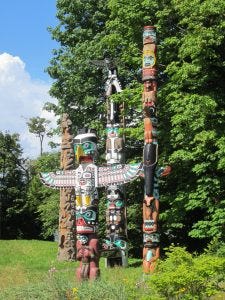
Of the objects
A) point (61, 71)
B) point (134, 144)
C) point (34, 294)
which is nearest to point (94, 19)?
point (61, 71)

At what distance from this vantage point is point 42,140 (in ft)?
158

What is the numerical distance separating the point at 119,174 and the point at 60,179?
163 cm

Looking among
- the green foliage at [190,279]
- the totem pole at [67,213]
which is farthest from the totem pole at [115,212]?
the green foliage at [190,279]

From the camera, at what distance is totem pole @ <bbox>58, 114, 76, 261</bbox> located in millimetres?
17922

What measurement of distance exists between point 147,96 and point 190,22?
4232 millimetres

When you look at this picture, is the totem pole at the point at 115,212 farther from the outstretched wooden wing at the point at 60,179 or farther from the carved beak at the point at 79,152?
the carved beak at the point at 79,152

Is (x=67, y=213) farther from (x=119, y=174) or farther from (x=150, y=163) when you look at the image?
(x=119, y=174)

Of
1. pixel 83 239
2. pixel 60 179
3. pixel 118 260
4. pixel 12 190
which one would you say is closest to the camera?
pixel 83 239

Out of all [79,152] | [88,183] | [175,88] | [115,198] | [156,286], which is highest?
[175,88]

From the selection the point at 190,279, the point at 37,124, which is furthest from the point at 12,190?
the point at 190,279

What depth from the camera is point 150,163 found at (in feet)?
47.8

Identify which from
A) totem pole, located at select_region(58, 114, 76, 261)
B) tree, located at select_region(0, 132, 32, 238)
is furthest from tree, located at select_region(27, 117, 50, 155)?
totem pole, located at select_region(58, 114, 76, 261)

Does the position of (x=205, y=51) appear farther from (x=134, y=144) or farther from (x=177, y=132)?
(x=134, y=144)

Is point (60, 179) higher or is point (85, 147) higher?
point (85, 147)
